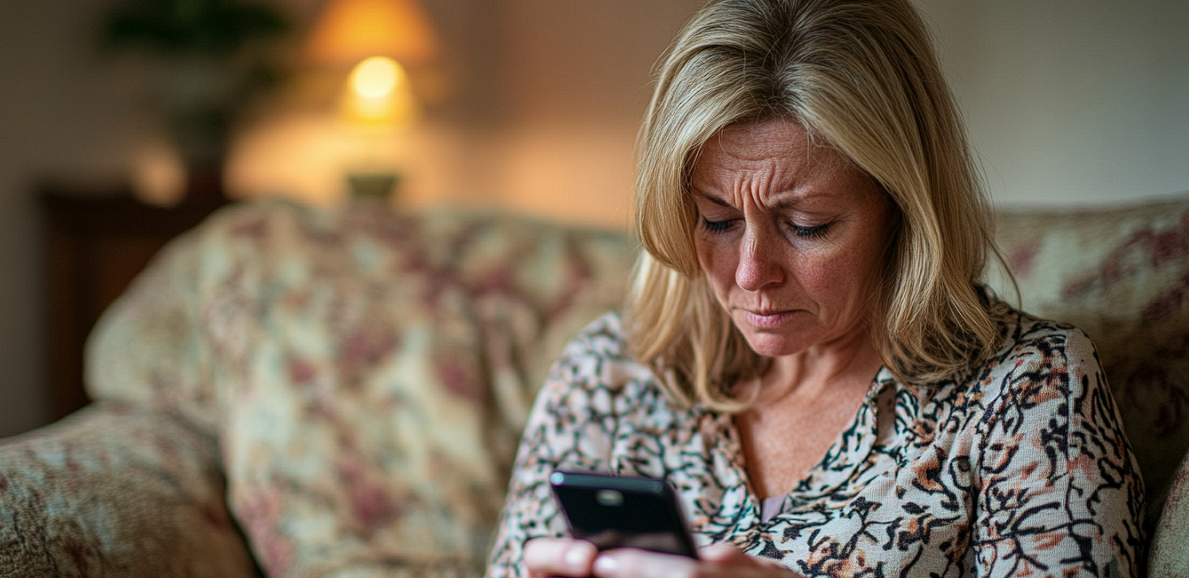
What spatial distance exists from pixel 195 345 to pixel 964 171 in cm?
120

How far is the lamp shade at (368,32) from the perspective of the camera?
2.72 m

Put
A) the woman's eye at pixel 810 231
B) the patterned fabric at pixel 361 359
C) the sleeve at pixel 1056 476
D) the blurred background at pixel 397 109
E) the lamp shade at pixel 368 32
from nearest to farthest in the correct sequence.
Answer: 1. the sleeve at pixel 1056 476
2. the woman's eye at pixel 810 231
3. the patterned fabric at pixel 361 359
4. the blurred background at pixel 397 109
5. the lamp shade at pixel 368 32

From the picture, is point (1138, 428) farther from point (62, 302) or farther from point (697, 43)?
point (62, 302)

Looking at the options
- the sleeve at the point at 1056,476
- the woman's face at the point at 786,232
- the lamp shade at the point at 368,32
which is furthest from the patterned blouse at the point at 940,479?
the lamp shade at the point at 368,32

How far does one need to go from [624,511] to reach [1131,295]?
2.32 feet

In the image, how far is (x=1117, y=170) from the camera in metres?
2.05

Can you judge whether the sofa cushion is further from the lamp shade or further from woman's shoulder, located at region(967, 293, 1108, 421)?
the lamp shade

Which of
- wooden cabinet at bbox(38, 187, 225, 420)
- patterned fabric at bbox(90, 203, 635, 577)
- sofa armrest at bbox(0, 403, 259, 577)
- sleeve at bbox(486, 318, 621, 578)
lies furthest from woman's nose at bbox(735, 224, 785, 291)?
wooden cabinet at bbox(38, 187, 225, 420)

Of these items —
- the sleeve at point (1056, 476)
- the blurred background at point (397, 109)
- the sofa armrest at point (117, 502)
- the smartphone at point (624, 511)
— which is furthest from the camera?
the blurred background at point (397, 109)

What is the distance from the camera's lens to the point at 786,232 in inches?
35.7

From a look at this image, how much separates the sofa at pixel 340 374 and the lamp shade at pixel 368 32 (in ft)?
4.02

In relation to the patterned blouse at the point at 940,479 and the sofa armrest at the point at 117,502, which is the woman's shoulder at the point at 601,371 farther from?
the sofa armrest at the point at 117,502

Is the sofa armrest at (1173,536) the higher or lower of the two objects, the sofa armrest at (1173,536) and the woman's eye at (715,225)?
the lower

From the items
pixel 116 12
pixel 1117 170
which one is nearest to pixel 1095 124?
pixel 1117 170
